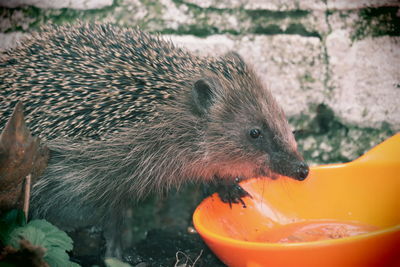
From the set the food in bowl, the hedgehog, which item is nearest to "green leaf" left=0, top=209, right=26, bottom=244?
the hedgehog

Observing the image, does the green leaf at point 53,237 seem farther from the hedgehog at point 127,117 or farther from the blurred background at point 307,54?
the blurred background at point 307,54

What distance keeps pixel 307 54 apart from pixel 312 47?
76mm

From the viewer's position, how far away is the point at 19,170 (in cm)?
245

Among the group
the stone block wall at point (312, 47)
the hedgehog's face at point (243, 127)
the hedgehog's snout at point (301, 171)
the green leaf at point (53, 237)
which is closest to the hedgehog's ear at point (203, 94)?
the hedgehog's face at point (243, 127)

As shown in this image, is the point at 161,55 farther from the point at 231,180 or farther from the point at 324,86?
the point at 324,86

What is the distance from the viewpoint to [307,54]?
13.0ft

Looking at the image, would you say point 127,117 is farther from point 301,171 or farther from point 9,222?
point 301,171

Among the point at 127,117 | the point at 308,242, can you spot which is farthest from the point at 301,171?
the point at 127,117

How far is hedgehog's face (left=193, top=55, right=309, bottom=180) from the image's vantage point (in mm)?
2984

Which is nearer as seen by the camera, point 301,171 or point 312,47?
point 301,171

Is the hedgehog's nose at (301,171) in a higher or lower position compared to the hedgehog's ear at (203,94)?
lower

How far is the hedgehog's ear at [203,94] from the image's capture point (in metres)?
3.02

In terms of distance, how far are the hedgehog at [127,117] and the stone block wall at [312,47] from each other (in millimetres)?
592

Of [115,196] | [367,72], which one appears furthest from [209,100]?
[367,72]
